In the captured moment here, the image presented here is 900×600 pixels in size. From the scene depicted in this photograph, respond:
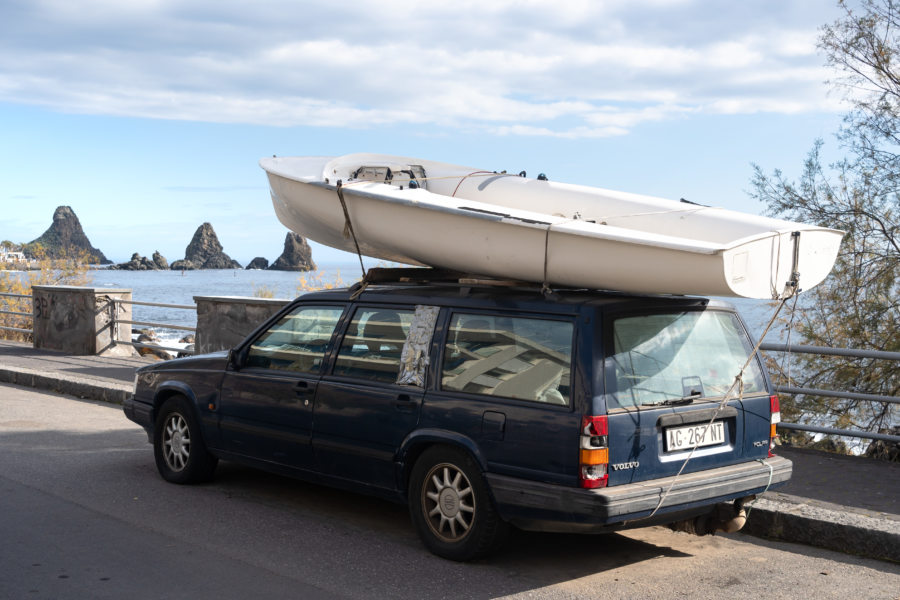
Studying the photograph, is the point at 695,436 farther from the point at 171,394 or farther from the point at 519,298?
the point at 171,394

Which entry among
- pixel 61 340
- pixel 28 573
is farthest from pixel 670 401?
pixel 61 340

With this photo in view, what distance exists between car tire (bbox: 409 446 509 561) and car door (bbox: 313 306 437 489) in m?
0.22

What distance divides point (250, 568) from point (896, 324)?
9.05 metres

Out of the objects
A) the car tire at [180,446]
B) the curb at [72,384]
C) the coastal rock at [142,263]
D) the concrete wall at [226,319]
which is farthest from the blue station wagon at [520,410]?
the coastal rock at [142,263]

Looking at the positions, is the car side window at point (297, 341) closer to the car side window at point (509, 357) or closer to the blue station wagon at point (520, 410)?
the blue station wagon at point (520, 410)

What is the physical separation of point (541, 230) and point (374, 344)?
1338 millimetres

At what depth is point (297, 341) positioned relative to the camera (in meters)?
6.40

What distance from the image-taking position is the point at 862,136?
39.9 feet

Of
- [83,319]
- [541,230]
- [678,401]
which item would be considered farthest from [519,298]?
[83,319]

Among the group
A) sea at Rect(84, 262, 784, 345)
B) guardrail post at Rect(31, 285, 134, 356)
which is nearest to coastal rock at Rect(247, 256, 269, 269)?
sea at Rect(84, 262, 784, 345)

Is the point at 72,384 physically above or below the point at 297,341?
below

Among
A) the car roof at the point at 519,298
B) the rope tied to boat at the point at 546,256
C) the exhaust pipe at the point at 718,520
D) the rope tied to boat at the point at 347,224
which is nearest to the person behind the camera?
the car roof at the point at 519,298

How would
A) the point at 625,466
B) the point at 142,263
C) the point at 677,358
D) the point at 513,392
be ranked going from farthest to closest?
the point at 142,263 < the point at 677,358 < the point at 513,392 < the point at 625,466

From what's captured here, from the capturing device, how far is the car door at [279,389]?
6.12 meters
